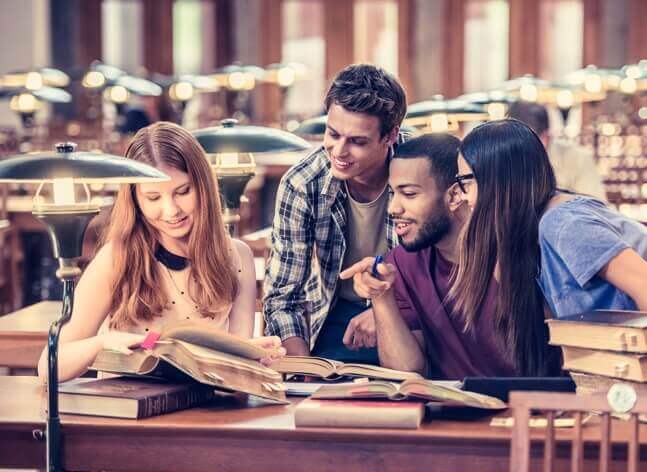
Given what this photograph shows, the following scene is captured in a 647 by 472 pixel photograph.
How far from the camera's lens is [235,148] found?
122 inches

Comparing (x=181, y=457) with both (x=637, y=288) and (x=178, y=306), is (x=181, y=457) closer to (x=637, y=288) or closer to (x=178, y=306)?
(x=178, y=306)

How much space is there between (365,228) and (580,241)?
3.27 feet

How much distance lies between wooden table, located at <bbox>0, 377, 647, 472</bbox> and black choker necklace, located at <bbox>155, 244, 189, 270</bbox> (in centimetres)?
61

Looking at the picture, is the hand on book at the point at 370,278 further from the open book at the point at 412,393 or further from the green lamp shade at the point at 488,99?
the green lamp shade at the point at 488,99

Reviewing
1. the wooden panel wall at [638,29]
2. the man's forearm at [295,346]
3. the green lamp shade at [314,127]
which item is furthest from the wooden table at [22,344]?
the wooden panel wall at [638,29]

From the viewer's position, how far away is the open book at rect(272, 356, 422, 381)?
2.28m

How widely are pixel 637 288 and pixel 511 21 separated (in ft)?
44.2

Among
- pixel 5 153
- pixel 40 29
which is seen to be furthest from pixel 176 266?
pixel 40 29

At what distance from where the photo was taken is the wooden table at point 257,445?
1.97 m

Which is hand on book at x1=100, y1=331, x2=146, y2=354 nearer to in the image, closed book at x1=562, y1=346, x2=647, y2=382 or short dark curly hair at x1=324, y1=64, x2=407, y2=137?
closed book at x1=562, y1=346, x2=647, y2=382

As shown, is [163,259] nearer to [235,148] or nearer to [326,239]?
[235,148]

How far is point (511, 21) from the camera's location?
602 inches

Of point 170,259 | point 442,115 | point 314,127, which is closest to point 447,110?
point 442,115

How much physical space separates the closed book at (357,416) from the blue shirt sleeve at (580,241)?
451 mm
